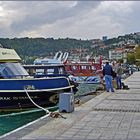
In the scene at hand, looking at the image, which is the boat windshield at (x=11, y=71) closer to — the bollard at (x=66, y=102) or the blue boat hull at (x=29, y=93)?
the blue boat hull at (x=29, y=93)

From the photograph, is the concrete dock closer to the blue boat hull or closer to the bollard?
the bollard

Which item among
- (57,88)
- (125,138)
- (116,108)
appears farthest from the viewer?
(57,88)

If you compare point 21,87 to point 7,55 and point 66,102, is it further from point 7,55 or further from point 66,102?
point 66,102

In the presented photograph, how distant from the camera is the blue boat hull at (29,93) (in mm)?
16531

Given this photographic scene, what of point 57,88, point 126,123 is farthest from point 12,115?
point 126,123

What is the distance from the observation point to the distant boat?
1656 cm

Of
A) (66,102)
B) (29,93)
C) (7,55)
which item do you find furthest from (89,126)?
(7,55)

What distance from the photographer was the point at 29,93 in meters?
16.9

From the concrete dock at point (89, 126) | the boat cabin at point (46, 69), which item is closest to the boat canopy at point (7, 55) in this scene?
the concrete dock at point (89, 126)

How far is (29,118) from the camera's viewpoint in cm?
1590

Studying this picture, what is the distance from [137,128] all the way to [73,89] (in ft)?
33.4

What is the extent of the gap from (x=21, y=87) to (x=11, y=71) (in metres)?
1.65

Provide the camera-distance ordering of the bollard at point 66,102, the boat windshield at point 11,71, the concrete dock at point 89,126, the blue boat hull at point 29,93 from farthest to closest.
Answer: the boat windshield at point 11,71
the blue boat hull at point 29,93
the bollard at point 66,102
the concrete dock at point 89,126

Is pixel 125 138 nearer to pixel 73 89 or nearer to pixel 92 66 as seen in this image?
pixel 73 89
